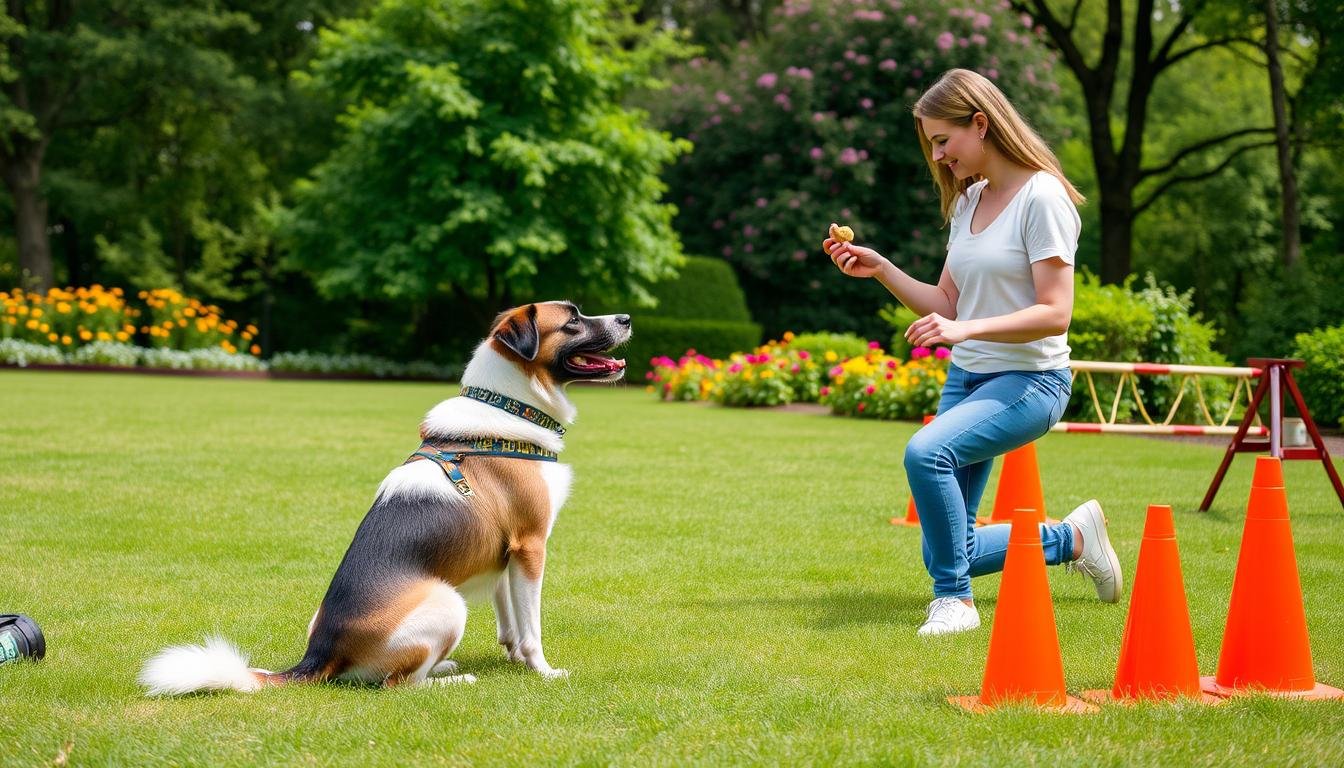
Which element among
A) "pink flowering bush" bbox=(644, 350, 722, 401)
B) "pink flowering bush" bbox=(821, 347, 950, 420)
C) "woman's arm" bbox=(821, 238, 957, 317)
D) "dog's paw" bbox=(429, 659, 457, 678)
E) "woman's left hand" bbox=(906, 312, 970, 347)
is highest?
"woman's arm" bbox=(821, 238, 957, 317)

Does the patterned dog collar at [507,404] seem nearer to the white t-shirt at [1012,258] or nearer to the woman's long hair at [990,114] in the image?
the white t-shirt at [1012,258]

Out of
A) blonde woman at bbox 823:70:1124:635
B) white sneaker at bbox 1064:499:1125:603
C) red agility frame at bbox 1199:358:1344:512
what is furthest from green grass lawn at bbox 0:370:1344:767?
blonde woman at bbox 823:70:1124:635

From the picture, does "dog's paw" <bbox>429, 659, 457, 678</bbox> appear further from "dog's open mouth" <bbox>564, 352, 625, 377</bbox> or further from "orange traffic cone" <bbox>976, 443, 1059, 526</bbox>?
"orange traffic cone" <bbox>976, 443, 1059, 526</bbox>

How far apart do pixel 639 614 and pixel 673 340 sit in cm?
2113

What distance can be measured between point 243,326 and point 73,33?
9018mm

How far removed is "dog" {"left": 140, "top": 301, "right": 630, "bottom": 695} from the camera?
12.6 feet

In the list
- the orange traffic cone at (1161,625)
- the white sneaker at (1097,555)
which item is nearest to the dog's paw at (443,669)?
the orange traffic cone at (1161,625)

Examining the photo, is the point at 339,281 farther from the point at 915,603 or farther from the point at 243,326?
the point at 915,603

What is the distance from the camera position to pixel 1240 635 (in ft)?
12.8

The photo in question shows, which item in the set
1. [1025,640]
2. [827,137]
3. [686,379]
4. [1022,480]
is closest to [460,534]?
[1025,640]

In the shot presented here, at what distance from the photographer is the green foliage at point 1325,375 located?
13.3 metres

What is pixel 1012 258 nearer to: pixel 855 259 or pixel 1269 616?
pixel 855 259

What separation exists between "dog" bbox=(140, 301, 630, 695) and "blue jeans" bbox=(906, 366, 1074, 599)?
1353 millimetres

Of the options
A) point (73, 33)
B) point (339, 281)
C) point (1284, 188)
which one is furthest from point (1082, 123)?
point (73, 33)
